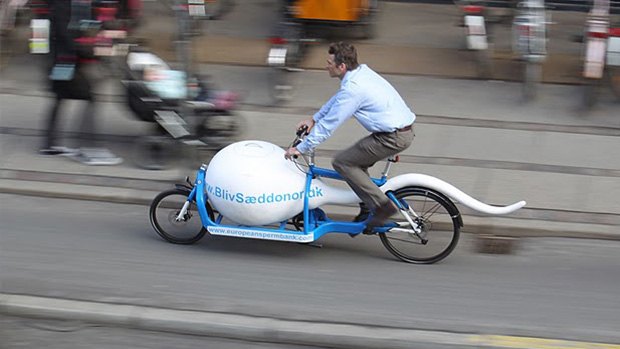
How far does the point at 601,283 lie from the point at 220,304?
3065mm

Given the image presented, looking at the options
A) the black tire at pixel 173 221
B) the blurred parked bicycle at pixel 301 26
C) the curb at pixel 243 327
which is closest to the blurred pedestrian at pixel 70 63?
the black tire at pixel 173 221

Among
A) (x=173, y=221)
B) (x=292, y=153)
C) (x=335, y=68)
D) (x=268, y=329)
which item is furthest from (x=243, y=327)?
(x=335, y=68)

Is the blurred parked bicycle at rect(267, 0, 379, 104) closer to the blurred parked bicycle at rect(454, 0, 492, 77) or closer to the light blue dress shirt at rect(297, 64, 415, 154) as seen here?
the blurred parked bicycle at rect(454, 0, 492, 77)

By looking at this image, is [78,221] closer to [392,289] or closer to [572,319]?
[392,289]

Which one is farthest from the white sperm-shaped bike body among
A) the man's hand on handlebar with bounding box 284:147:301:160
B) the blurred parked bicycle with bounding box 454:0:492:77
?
the blurred parked bicycle with bounding box 454:0:492:77

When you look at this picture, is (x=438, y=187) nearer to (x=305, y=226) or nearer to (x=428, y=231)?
(x=428, y=231)

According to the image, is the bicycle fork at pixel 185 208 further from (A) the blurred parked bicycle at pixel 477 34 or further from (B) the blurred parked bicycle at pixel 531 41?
(A) the blurred parked bicycle at pixel 477 34

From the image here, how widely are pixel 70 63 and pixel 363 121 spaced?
3.69 meters

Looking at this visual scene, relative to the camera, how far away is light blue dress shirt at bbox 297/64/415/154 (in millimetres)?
7543

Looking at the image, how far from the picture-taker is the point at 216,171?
795 cm

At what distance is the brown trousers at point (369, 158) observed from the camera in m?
7.74

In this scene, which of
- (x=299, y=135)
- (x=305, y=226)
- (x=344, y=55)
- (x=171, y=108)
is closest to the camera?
(x=344, y=55)

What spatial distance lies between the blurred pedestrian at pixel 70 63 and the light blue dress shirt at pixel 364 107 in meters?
3.21

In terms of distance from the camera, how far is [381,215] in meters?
7.90
